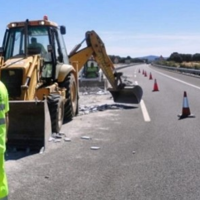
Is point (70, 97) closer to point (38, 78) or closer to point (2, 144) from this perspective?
point (38, 78)

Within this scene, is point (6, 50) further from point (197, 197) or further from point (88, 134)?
point (197, 197)

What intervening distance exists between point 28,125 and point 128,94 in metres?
7.48

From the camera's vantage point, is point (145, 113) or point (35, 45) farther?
point (145, 113)

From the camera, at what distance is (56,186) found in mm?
5781

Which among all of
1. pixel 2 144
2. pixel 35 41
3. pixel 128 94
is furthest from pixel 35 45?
pixel 2 144

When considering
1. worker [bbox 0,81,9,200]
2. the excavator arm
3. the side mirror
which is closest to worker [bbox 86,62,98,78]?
the excavator arm

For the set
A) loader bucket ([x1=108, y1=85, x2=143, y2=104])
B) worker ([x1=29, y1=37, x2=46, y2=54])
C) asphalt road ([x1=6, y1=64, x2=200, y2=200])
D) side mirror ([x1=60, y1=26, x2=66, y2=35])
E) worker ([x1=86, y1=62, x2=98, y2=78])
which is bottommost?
asphalt road ([x1=6, y1=64, x2=200, y2=200])

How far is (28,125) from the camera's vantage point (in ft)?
26.0

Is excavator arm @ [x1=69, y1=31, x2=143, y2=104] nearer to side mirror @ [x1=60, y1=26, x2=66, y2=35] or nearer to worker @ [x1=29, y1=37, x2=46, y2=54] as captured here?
side mirror @ [x1=60, y1=26, x2=66, y2=35]

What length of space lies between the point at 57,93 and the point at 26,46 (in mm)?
1412

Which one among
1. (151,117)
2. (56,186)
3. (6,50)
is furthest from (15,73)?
(151,117)

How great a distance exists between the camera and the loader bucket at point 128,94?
48.9ft

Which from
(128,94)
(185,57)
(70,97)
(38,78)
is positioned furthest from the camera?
(185,57)

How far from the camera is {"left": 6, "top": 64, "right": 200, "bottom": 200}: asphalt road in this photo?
18.2ft
